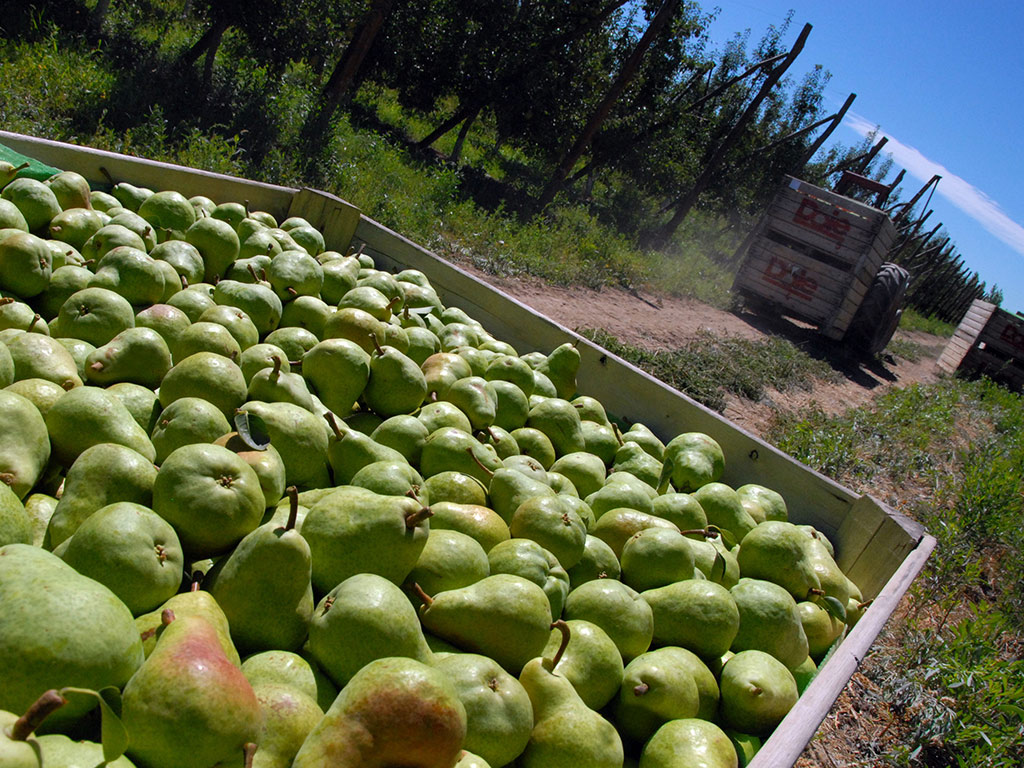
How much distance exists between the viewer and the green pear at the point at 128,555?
1716 mm

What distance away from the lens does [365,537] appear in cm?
215

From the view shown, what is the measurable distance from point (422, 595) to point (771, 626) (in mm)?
1572

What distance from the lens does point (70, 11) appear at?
1330 cm

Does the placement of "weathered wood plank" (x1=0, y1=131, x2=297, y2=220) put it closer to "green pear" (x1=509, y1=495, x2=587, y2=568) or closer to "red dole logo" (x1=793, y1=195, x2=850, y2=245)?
"green pear" (x1=509, y1=495, x2=587, y2=568)

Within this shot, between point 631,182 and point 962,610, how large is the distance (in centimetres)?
2601

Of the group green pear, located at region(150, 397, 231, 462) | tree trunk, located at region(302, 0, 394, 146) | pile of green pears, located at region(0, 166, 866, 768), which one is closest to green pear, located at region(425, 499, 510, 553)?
pile of green pears, located at region(0, 166, 866, 768)

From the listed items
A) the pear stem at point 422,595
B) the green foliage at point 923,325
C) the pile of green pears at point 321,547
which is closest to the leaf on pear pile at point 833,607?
the pile of green pears at point 321,547

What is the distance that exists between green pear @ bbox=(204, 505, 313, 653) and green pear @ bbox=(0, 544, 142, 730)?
38 centimetres

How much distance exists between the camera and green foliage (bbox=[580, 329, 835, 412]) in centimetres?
830

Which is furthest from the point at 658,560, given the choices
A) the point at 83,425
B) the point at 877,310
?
the point at 877,310

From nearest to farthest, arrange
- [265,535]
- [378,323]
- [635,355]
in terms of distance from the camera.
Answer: [265,535] < [378,323] < [635,355]

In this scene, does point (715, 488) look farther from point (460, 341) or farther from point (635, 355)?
point (635, 355)

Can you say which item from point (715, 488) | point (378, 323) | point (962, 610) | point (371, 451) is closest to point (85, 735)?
point (371, 451)

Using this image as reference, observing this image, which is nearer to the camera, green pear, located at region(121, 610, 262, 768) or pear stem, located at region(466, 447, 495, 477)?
green pear, located at region(121, 610, 262, 768)
